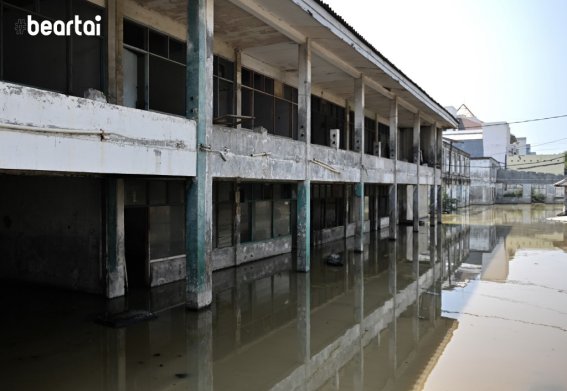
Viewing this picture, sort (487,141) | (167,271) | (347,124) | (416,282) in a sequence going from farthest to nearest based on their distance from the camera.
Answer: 1. (487,141)
2. (347,124)
3. (416,282)
4. (167,271)

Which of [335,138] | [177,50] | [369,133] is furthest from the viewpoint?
[369,133]

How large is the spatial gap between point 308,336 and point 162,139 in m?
4.41

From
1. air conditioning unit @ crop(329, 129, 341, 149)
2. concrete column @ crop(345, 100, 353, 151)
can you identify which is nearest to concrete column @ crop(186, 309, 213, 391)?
air conditioning unit @ crop(329, 129, 341, 149)

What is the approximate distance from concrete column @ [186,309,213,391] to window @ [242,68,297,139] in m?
7.79

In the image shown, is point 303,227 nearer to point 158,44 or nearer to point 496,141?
point 158,44

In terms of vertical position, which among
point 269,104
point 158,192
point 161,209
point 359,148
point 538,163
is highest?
point 538,163

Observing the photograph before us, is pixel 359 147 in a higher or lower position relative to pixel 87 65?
lower

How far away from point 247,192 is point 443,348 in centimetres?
908

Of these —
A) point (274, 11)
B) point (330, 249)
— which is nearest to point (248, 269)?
point (330, 249)

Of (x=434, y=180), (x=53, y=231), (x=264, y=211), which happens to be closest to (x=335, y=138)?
(x=264, y=211)

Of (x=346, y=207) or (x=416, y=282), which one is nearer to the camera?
(x=416, y=282)

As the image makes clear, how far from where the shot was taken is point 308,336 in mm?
8000

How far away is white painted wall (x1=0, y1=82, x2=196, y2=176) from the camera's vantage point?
5730 mm

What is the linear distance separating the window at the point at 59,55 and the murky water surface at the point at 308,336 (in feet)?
15.7
